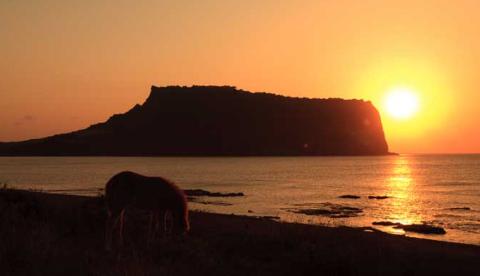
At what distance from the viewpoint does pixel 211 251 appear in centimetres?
1285

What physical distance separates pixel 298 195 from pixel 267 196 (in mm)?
4616

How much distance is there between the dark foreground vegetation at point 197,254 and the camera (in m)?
10.0

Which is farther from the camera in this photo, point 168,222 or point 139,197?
point 168,222

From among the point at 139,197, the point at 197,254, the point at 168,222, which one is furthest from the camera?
the point at 168,222

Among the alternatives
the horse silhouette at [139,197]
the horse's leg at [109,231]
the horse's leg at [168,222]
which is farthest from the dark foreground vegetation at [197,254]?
the horse silhouette at [139,197]

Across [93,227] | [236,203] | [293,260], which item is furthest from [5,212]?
[236,203]

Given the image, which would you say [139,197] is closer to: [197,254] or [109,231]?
[109,231]

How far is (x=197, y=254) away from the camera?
11688mm

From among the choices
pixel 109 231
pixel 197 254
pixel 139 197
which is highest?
pixel 139 197

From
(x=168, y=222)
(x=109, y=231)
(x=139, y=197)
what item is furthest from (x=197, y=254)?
(x=168, y=222)

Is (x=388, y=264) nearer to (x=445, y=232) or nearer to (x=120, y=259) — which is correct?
(x=120, y=259)

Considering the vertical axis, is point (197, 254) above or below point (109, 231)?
below

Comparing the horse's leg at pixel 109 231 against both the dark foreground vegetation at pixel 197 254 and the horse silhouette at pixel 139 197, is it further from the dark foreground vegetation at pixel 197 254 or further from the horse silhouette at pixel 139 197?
the dark foreground vegetation at pixel 197 254

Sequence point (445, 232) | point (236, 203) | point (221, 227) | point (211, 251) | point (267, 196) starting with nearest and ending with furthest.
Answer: point (211, 251), point (221, 227), point (445, 232), point (236, 203), point (267, 196)
